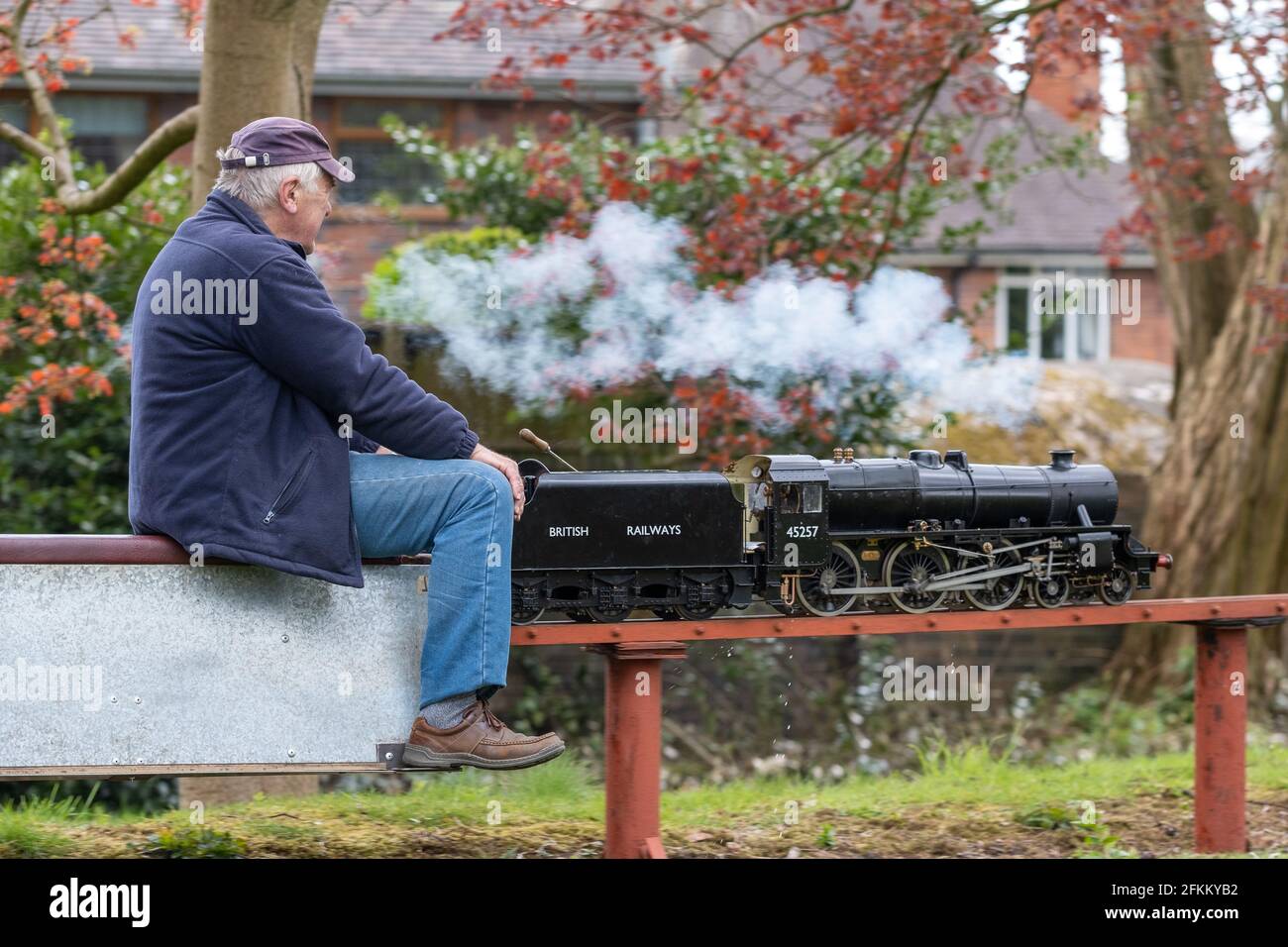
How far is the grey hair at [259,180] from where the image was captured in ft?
14.3

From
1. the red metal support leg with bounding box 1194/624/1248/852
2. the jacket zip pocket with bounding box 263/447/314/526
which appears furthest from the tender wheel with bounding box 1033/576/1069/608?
the jacket zip pocket with bounding box 263/447/314/526

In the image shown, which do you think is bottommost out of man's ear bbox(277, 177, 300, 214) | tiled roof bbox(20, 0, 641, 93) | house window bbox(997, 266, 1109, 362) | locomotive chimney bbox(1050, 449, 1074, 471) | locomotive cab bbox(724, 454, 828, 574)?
locomotive cab bbox(724, 454, 828, 574)

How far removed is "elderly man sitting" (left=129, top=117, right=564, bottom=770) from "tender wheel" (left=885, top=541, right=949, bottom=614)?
2.08 meters

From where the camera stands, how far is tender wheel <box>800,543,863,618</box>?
19.4ft

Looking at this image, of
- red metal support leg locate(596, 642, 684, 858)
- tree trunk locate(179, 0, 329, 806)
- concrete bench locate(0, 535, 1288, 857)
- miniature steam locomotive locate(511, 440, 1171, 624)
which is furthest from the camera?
tree trunk locate(179, 0, 329, 806)

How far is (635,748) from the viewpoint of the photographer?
5.18 metres

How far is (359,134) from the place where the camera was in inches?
636

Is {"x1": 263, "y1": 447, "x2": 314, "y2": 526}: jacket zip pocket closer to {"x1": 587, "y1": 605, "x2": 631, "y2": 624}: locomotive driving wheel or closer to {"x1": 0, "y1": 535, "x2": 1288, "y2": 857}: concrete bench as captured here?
{"x1": 0, "y1": 535, "x2": 1288, "y2": 857}: concrete bench

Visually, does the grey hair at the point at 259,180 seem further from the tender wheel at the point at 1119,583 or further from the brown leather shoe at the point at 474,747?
the tender wheel at the point at 1119,583

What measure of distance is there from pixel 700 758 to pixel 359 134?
8.63 m

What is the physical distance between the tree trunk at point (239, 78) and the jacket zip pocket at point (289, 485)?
295 centimetres

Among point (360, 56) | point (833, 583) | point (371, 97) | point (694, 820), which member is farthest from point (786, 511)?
point (360, 56)

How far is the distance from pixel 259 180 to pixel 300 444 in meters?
0.79

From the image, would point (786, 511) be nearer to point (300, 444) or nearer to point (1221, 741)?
point (1221, 741)
